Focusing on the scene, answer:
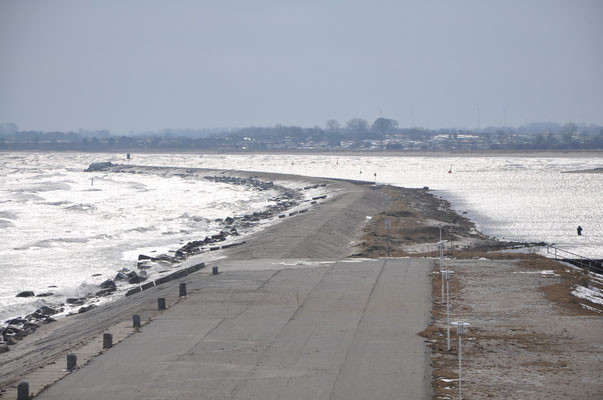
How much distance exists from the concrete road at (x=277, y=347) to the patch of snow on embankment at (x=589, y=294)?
4534 millimetres

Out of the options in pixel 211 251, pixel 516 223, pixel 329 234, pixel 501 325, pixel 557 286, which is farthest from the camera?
pixel 516 223

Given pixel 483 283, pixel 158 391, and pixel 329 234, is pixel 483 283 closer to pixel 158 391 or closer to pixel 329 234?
pixel 158 391

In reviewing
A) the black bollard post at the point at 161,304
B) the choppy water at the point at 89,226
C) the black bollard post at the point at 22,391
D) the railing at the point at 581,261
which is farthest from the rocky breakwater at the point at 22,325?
the railing at the point at 581,261

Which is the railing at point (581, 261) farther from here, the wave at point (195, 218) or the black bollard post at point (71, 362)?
the wave at point (195, 218)

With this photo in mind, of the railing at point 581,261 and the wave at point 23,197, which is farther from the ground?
the railing at point 581,261

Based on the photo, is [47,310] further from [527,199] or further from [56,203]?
[527,199]

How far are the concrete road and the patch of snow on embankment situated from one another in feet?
14.9

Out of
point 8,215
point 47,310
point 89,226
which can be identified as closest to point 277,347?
point 47,310

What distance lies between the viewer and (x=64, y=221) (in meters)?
56.8

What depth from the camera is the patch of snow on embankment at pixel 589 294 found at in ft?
78.2

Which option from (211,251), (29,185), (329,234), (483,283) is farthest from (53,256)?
(29,185)

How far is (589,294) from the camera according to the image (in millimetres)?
24406

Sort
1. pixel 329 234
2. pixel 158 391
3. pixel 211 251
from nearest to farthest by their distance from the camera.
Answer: pixel 158 391
pixel 211 251
pixel 329 234

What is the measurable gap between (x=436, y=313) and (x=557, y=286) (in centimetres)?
584
